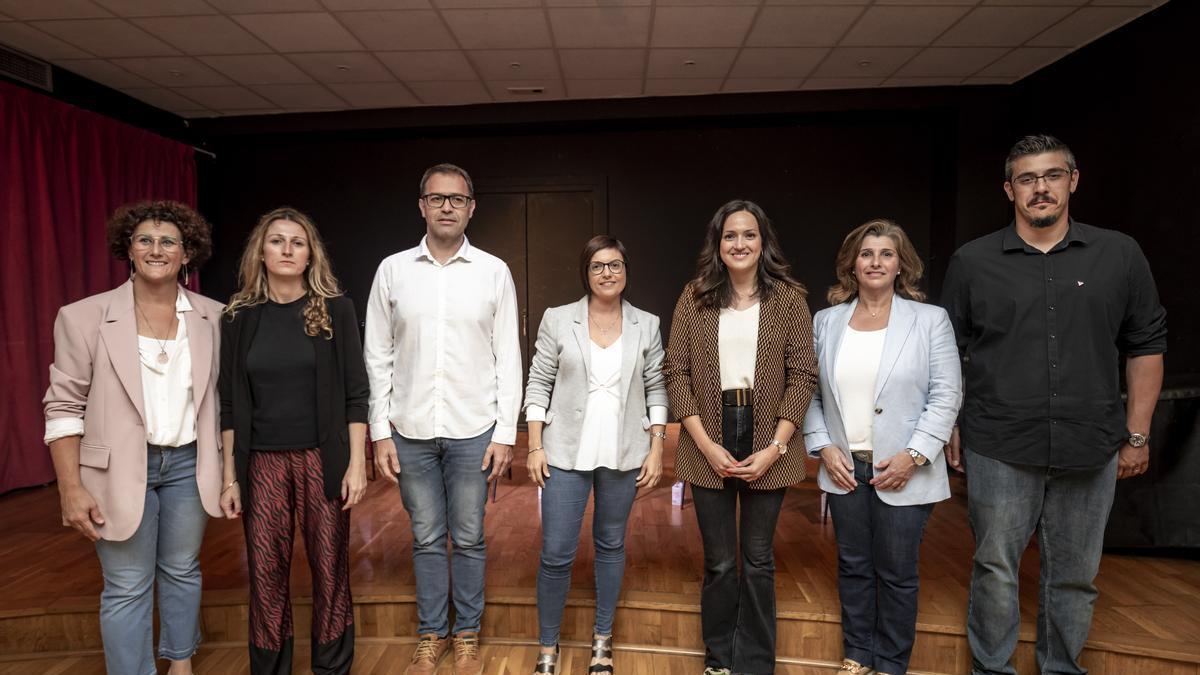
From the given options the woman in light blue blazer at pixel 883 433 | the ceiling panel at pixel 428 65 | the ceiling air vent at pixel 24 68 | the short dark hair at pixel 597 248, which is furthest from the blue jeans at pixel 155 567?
the ceiling air vent at pixel 24 68

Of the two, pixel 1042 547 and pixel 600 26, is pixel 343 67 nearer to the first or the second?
pixel 600 26

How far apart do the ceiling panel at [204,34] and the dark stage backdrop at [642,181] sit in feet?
5.22

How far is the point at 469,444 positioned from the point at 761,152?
4.54 meters

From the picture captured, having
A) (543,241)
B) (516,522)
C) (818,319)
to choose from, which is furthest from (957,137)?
(516,522)

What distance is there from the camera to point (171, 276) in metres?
2.00

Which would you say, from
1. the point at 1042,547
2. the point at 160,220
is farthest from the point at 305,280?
the point at 1042,547

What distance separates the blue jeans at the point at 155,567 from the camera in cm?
193

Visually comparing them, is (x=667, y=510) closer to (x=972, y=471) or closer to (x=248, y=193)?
(x=972, y=471)

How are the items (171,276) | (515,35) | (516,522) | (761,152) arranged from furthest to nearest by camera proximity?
(761,152), (515,35), (516,522), (171,276)

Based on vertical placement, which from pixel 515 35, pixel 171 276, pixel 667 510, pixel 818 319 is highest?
pixel 515 35

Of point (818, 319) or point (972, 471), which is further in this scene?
point (818, 319)

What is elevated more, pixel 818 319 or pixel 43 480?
pixel 818 319

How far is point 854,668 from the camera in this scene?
7.08ft

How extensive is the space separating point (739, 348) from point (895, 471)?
612 millimetres
